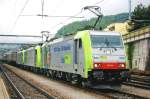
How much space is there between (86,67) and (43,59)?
1698 cm

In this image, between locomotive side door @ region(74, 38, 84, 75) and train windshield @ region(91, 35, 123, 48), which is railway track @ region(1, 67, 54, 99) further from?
train windshield @ region(91, 35, 123, 48)

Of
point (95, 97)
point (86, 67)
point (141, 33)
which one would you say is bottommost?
point (95, 97)

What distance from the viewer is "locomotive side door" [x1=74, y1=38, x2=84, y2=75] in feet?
68.9

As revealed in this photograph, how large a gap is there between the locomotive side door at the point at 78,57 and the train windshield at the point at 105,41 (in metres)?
0.87

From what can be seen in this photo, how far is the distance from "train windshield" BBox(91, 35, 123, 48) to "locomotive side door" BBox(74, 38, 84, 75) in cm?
87

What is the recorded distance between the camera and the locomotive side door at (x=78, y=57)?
68.9ft

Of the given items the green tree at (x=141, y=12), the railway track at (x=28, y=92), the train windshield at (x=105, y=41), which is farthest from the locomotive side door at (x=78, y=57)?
the green tree at (x=141, y=12)

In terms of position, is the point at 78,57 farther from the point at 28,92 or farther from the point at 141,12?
the point at 141,12

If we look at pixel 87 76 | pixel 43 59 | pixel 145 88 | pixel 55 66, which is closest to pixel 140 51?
pixel 43 59

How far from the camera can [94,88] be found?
72.3 feet

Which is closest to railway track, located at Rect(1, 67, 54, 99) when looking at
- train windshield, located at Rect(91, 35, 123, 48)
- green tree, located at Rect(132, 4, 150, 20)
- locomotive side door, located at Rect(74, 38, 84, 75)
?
locomotive side door, located at Rect(74, 38, 84, 75)

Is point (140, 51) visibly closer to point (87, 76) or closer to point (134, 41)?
point (134, 41)

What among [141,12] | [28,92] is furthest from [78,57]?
[141,12]

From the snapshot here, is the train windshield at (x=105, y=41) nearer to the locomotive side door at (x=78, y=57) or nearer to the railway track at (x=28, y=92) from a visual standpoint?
the locomotive side door at (x=78, y=57)
